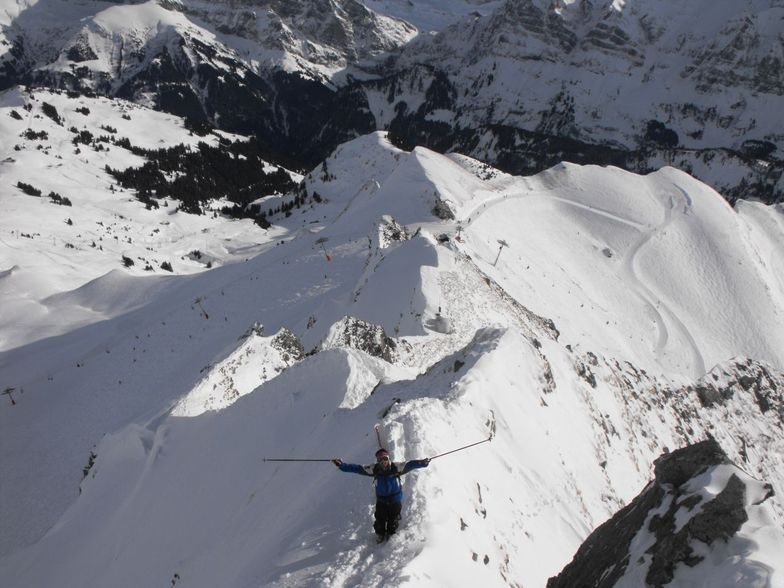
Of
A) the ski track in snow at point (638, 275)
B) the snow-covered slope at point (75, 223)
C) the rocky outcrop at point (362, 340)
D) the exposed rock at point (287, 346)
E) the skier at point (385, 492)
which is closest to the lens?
the skier at point (385, 492)

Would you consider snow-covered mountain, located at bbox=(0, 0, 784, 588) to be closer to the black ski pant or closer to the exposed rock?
the exposed rock

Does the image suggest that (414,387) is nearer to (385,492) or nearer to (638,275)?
(385,492)

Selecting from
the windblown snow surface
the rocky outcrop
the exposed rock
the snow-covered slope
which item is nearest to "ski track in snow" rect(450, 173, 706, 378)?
the windblown snow surface

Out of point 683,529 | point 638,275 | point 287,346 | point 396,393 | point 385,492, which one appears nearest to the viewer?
point 683,529

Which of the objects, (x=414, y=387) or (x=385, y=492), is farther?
(x=414, y=387)

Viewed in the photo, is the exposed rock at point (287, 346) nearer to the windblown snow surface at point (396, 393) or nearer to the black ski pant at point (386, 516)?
the windblown snow surface at point (396, 393)

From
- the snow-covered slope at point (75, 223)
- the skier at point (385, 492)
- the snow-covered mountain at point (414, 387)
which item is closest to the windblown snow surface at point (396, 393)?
the snow-covered mountain at point (414, 387)

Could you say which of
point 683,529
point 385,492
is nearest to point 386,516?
point 385,492
